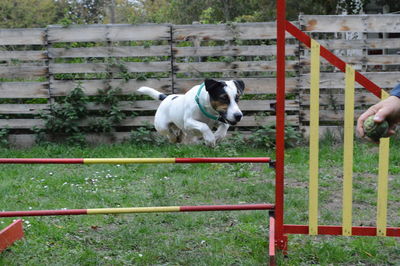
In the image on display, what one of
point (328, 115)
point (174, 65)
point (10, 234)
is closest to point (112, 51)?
point (174, 65)

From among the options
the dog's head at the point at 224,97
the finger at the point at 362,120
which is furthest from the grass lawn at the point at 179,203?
the finger at the point at 362,120

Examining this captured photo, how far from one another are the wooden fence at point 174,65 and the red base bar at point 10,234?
434 cm

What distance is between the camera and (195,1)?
91.9 feet

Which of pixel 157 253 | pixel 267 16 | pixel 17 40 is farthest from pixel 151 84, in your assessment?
pixel 267 16

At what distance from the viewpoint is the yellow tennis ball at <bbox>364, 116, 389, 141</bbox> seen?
1468 millimetres

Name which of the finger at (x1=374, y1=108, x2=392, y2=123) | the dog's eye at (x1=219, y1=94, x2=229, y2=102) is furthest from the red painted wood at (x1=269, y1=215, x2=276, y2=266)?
the finger at (x1=374, y1=108, x2=392, y2=123)

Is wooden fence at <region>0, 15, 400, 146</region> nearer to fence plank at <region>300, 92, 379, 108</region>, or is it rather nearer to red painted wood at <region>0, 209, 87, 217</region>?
fence plank at <region>300, 92, 379, 108</region>

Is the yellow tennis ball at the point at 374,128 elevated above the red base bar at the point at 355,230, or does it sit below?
above

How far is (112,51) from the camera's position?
8602mm

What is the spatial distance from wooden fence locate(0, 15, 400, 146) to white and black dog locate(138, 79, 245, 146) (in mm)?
2892

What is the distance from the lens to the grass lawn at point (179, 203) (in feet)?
13.0

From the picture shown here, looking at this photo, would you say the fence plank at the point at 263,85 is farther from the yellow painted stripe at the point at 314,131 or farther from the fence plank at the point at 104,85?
the yellow painted stripe at the point at 314,131

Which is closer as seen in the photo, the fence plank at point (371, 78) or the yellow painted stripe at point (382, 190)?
the yellow painted stripe at point (382, 190)

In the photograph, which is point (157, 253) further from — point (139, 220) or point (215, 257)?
point (139, 220)
